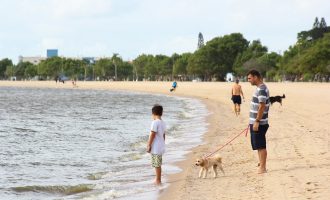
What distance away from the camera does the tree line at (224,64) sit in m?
82.8

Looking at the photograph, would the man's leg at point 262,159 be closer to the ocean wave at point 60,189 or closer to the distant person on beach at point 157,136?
the distant person on beach at point 157,136

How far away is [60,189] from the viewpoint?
1009 centimetres

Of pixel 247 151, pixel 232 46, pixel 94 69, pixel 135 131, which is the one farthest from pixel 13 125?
pixel 94 69

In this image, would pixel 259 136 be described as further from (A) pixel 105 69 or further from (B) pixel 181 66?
(A) pixel 105 69

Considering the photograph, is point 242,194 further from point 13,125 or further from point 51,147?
point 13,125

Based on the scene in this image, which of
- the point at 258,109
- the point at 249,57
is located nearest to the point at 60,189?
the point at 258,109

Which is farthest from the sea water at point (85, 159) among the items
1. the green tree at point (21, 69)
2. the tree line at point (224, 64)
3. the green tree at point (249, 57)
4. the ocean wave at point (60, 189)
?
the green tree at point (21, 69)

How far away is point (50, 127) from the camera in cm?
2452

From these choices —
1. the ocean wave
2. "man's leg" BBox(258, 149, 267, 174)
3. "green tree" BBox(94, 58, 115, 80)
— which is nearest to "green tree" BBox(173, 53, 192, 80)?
"green tree" BBox(94, 58, 115, 80)

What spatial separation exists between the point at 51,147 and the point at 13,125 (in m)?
9.78

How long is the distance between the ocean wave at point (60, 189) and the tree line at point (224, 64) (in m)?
70.7

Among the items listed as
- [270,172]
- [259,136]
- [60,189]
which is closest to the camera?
[259,136]

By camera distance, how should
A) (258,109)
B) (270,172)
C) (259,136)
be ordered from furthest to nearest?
(270,172) < (259,136) < (258,109)

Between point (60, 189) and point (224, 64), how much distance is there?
3825 inches
